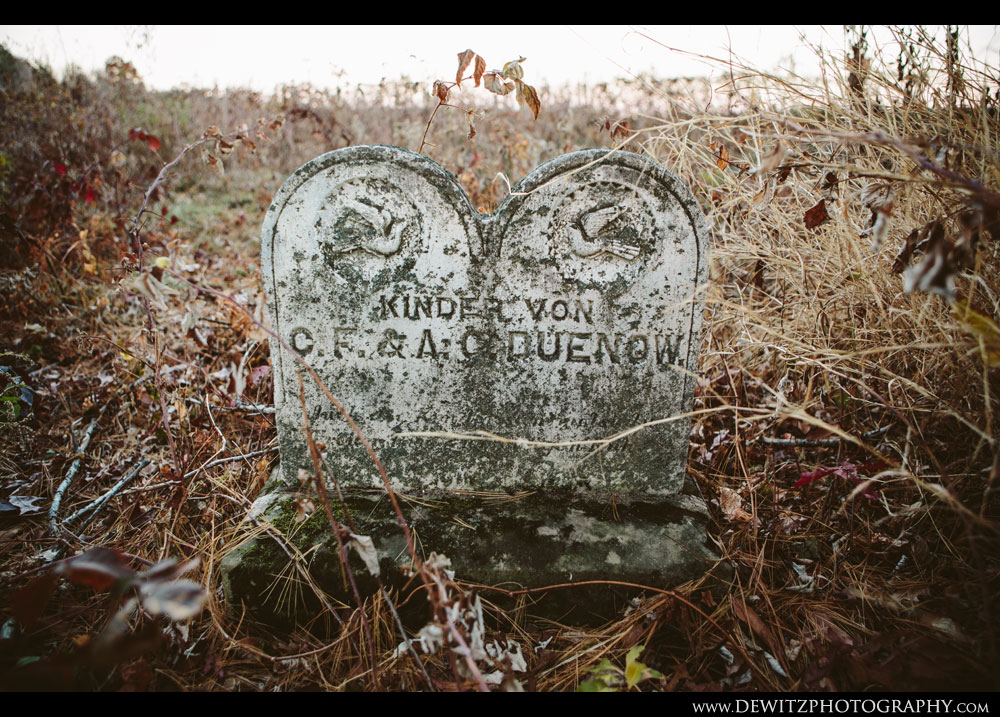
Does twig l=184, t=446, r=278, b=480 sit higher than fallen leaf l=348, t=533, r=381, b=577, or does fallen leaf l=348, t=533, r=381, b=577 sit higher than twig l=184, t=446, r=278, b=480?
fallen leaf l=348, t=533, r=381, b=577

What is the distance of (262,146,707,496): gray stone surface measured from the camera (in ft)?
5.61

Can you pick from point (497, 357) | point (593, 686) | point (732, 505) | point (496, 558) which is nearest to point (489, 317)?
point (497, 357)

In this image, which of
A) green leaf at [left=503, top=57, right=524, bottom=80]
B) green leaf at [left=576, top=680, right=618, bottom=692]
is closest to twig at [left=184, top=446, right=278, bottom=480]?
green leaf at [left=576, top=680, right=618, bottom=692]

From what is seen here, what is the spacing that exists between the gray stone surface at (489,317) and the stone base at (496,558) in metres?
0.20

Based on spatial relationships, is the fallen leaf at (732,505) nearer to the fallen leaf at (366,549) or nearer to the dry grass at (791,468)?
the dry grass at (791,468)

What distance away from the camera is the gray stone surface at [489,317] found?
5.61 ft

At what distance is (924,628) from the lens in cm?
156

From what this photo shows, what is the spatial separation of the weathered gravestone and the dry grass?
20 centimetres

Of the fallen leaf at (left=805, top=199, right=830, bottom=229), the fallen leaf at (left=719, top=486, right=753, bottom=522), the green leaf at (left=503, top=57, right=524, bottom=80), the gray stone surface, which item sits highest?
the green leaf at (left=503, top=57, right=524, bottom=80)

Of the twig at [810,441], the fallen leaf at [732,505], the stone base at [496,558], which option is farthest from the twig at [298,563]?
the twig at [810,441]

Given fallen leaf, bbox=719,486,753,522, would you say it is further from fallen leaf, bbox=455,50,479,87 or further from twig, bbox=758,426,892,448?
fallen leaf, bbox=455,50,479,87

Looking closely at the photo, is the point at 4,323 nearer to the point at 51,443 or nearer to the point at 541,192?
the point at 51,443

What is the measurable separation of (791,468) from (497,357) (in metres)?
1.45
